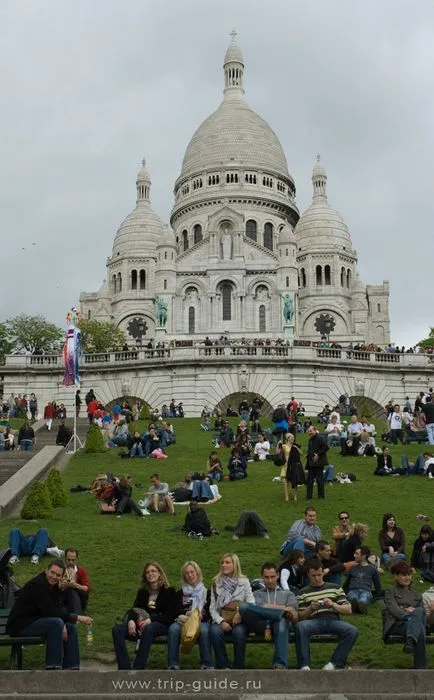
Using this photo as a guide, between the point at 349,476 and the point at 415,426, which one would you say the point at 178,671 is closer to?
the point at 349,476

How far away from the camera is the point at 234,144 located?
10656cm

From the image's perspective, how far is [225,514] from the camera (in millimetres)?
20031

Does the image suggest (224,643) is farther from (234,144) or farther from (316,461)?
(234,144)

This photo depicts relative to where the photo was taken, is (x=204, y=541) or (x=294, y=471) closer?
(x=204, y=541)

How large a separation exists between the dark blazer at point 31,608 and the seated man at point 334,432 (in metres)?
20.5

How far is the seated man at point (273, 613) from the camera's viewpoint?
10.8m

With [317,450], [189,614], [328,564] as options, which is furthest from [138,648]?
[317,450]

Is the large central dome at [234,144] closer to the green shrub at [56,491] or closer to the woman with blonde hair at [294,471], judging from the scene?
the woman with blonde hair at [294,471]

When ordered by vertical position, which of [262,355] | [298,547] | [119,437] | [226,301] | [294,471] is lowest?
[298,547]

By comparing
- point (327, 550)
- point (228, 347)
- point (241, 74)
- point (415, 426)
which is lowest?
point (327, 550)

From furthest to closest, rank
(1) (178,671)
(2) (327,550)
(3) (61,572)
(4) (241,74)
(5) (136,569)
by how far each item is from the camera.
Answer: (4) (241,74) → (5) (136,569) → (2) (327,550) → (3) (61,572) → (1) (178,671)

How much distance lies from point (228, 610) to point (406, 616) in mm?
1940

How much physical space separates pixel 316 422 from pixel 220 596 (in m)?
28.8

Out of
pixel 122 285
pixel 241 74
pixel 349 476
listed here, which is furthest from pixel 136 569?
pixel 241 74
